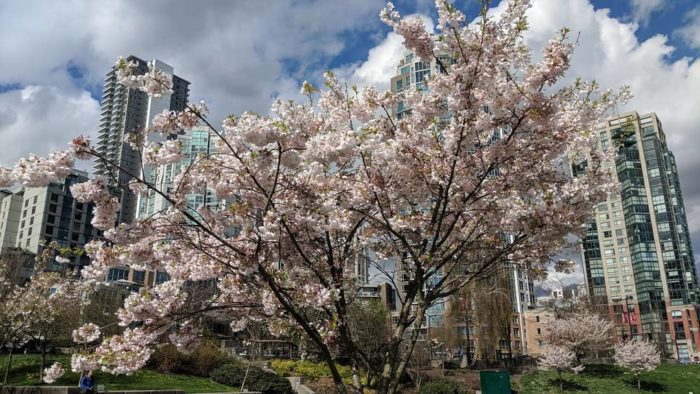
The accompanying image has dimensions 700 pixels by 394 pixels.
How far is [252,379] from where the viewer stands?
18.7 m

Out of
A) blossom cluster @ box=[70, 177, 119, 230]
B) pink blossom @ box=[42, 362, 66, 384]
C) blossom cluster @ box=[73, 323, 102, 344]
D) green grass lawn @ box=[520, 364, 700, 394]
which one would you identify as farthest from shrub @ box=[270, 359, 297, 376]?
blossom cluster @ box=[70, 177, 119, 230]

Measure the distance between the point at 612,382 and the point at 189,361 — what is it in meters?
19.5

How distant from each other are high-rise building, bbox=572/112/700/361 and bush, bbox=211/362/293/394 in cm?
7131

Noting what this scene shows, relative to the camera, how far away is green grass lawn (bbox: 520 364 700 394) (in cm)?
2320

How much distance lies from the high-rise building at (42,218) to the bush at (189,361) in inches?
2656

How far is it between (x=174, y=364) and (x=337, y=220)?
19289 millimetres

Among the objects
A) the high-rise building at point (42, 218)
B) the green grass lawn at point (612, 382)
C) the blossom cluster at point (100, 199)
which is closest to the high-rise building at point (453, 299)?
the blossom cluster at point (100, 199)

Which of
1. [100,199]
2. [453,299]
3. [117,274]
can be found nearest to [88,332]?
[100,199]

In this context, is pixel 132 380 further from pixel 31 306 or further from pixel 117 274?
pixel 117 274

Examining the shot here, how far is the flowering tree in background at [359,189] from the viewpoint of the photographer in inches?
179

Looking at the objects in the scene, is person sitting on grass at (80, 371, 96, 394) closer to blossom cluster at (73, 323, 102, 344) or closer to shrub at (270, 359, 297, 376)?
blossom cluster at (73, 323, 102, 344)

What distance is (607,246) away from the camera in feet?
297

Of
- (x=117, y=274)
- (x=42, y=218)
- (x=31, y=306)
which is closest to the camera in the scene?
(x=31, y=306)

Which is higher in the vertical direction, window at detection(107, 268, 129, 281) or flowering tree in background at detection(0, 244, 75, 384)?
window at detection(107, 268, 129, 281)
